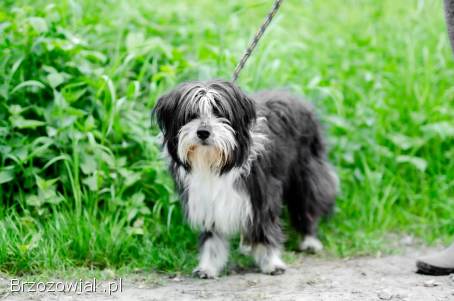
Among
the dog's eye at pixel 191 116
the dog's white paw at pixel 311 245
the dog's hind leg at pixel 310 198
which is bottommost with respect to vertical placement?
the dog's white paw at pixel 311 245

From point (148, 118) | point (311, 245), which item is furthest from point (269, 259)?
point (148, 118)

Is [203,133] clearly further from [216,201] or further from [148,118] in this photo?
[148,118]

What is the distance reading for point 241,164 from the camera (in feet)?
13.2

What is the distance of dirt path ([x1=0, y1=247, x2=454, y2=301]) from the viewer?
373 centimetres

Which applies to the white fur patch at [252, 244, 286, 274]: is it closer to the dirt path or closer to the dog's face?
the dirt path

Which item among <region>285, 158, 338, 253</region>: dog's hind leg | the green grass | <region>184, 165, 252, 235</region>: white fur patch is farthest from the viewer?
<region>285, 158, 338, 253</region>: dog's hind leg

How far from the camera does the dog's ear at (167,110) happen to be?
12.9 ft

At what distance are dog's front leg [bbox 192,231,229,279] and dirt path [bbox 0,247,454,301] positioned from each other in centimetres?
7

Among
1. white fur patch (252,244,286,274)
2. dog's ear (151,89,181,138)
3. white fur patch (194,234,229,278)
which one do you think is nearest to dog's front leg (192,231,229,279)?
white fur patch (194,234,229,278)

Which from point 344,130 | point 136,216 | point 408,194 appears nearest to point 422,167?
point 408,194

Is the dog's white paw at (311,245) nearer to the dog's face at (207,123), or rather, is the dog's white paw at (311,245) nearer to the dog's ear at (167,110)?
the dog's face at (207,123)

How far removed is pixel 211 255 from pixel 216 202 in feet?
1.28

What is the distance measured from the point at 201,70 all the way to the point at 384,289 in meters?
2.37

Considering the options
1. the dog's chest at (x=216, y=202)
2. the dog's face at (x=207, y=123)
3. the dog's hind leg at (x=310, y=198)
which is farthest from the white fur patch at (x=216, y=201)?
the dog's hind leg at (x=310, y=198)
